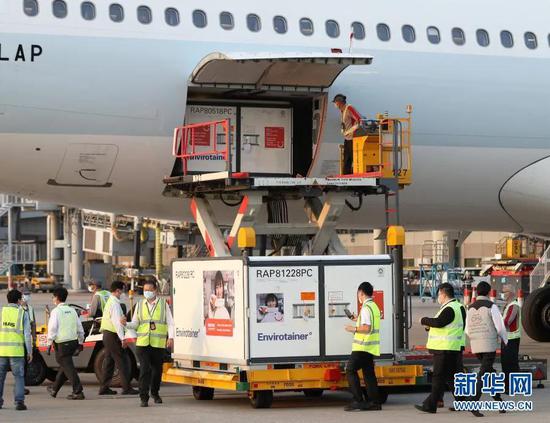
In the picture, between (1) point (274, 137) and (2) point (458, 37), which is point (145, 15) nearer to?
(1) point (274, 137)

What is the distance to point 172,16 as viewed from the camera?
54.6 feet

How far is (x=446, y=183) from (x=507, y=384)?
399cm

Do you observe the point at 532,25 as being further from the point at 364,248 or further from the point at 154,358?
the point at 364,248

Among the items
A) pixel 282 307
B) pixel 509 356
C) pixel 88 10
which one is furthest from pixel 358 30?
pixel 509 356

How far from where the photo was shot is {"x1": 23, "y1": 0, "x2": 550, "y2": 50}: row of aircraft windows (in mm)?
16156

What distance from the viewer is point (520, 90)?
18359 millimetres

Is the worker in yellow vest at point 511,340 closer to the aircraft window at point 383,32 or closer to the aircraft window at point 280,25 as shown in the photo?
the aircraft window at point 383,32

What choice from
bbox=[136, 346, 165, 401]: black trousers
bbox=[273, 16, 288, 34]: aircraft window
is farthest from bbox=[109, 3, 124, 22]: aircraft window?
bbox=[136, 346, 165, 401]: black trousers

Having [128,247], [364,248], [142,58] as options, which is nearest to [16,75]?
[142,58]

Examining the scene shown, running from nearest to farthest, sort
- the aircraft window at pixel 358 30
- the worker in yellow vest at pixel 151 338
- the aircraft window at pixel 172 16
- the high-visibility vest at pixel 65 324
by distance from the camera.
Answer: the worker in yellow vest at pixel 151 338, the high-visibility vest at pixel 65 324, the aircraft window at pixel 172 16, the aircraft window at pixel 358 30

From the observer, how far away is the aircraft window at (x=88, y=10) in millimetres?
16188

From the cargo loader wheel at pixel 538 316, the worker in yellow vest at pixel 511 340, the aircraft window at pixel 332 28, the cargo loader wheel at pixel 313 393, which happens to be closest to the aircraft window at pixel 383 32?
the aircraft window at pixel 332 28

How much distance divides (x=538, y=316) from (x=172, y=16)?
37.4 ft

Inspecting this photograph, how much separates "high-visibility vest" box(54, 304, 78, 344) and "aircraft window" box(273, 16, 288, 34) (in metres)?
5.02
